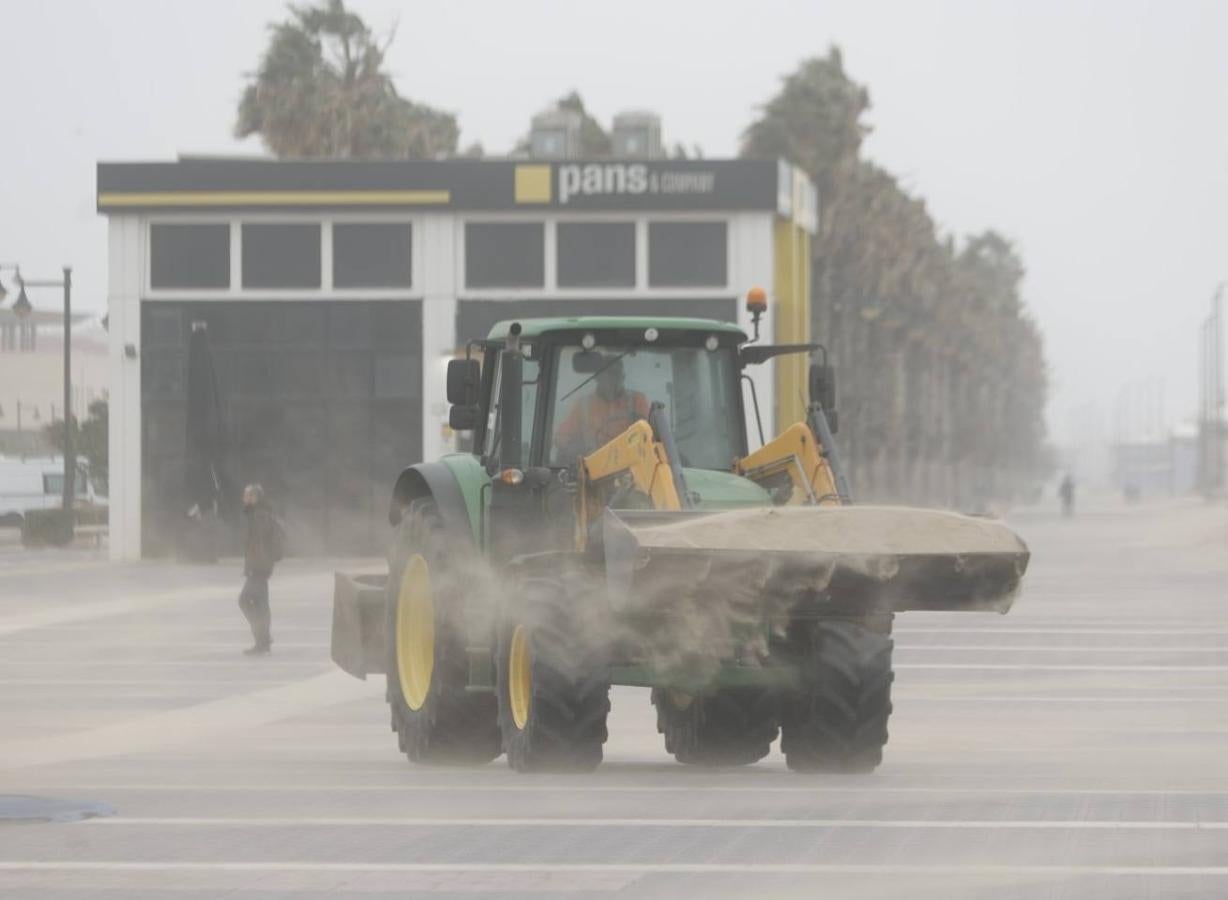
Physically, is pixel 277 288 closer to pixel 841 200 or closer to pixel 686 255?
pixel 686 255

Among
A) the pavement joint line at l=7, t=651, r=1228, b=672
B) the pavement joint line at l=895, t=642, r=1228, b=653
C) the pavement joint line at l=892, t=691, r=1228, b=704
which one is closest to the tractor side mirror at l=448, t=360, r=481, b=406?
the pavement joint line at l=892, t=691, r=1228, b=704

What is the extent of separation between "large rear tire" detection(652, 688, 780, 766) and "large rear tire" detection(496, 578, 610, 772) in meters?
1.90

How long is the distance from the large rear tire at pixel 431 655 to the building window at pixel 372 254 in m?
45.4

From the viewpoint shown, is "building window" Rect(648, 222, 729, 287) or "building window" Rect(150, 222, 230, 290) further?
"building window" Rect(150, 222, 230, 290)

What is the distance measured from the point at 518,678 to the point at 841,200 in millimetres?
71108

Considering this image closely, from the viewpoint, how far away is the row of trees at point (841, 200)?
80000 mm

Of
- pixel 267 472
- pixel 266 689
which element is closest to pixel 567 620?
pixel 266 689

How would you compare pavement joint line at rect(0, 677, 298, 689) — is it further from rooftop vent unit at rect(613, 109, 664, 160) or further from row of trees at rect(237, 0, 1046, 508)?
row of trees at rect(237, 0, 1046, 508)

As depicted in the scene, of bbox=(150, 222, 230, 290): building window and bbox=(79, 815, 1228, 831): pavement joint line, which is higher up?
bbox=(150, 222, 230, 290): building window

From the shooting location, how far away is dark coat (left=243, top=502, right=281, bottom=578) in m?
29.9

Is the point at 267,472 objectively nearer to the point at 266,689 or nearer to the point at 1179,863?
the point at 266,689

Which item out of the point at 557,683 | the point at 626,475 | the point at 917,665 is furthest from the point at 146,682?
the point at 557,683

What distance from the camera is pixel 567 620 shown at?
15.3 meters

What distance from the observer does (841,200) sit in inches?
3391
